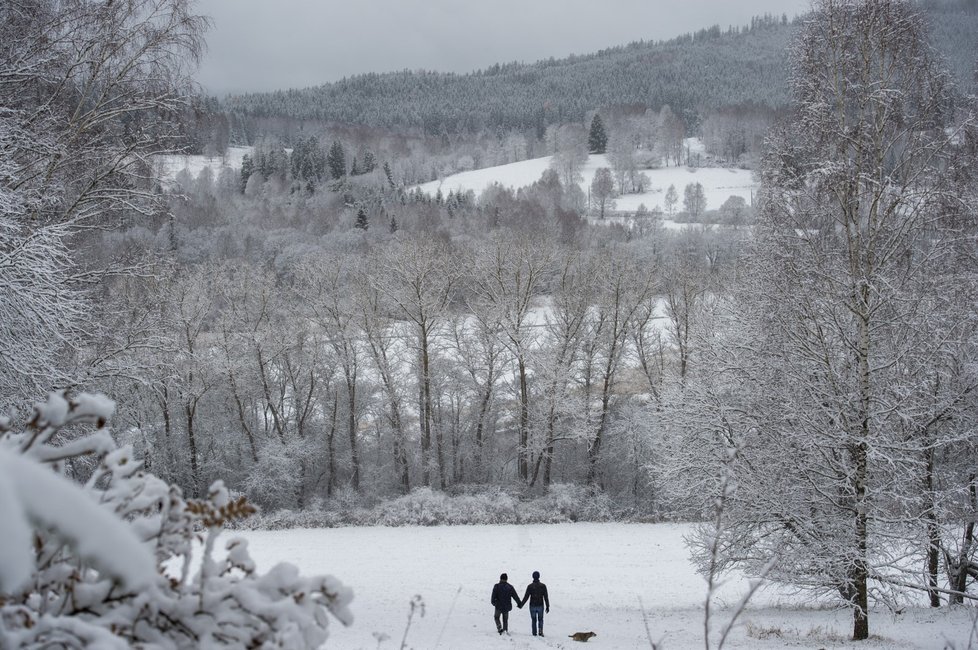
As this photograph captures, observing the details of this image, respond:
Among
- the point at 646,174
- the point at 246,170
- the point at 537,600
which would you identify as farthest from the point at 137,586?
the point at 646,174

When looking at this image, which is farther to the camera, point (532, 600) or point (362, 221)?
point (362, 221)

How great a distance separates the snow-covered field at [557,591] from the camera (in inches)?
370

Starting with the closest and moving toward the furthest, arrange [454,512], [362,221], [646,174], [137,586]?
1. [137,586]
2. [454,512]
3. [362,221]
4. [646,174]

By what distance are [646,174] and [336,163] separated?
46861 mm

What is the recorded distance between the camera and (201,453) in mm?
25203

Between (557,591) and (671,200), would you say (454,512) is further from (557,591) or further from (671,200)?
(671,200)

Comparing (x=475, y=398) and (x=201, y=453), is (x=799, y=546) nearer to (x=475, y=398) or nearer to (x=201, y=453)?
(x=475, y=398)

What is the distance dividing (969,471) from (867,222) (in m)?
4.49

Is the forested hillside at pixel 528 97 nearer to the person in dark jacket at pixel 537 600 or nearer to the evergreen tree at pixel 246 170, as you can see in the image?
the evergreen tree at pixel 246 170

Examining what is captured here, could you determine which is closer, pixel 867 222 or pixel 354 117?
pixel 867 222

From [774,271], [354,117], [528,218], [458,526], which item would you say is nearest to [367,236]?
[528,218]

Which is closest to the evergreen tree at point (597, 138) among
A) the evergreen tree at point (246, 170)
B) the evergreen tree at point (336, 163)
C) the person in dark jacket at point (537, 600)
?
the evergreen tree at point (336, 163)

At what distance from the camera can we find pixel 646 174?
9669cm

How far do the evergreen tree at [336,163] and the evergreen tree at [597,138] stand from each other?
147 ft
